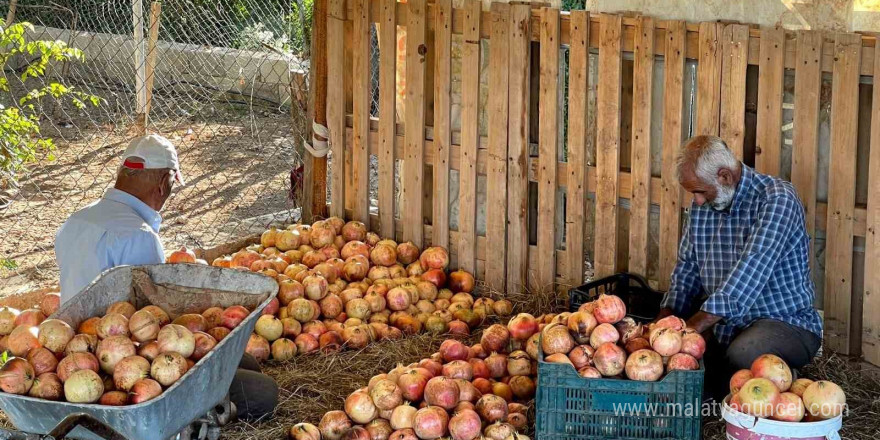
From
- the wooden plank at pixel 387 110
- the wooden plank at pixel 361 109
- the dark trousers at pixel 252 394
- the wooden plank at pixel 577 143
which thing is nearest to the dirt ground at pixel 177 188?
the wooden plank at pixel 361 109

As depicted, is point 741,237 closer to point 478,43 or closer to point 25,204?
point 478,43

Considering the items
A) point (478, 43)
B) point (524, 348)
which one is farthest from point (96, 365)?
point (478, 43)

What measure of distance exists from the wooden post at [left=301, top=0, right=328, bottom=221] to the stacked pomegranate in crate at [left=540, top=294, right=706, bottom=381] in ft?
10.6

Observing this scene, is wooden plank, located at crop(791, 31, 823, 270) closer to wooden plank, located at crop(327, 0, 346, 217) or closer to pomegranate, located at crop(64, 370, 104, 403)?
wooden plank, located at crop(327, 0, 346, 217)

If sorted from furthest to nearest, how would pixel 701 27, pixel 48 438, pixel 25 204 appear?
pixel 25 204
pixel 701 27
pixel 48 438

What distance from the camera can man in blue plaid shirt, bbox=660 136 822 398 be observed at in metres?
4.99

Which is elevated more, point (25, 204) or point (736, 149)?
point (736, 149)

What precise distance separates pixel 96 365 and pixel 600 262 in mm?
3231

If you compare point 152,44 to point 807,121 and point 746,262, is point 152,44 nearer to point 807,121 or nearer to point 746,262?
point 807,121

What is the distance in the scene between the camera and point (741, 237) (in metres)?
5.28

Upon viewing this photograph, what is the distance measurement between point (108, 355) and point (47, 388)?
0.88ft

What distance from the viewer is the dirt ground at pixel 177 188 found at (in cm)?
816

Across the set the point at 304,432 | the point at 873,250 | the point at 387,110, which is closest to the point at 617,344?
the point at 304,432

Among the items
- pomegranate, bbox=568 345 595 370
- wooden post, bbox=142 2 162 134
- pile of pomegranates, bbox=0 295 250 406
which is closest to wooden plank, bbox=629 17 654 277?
pomegranate, bbox=568 345 595 370
